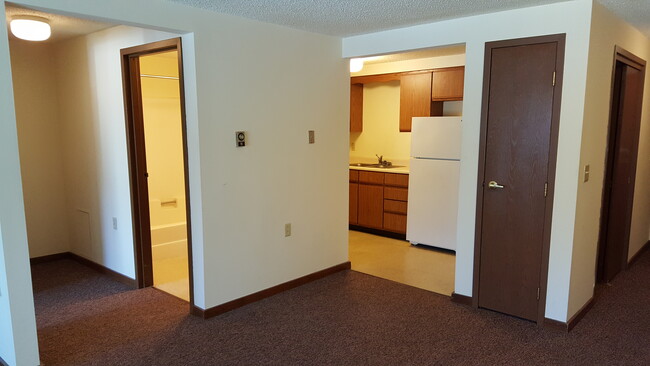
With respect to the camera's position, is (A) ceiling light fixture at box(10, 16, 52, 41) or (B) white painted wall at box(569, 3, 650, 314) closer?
(B) white painted wall at box(569, 3, 650, 314)

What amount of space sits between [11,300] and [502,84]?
3.24m

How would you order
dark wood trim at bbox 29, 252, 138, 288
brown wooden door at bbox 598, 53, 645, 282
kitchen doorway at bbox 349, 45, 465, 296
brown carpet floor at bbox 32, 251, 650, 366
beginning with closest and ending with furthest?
brown carpet floor at bbox 32, 251, 650, 366, brown wooden door at bbox 598, 53, 645, 282, dark wood trim at bbox 29, 252, 138, 288, kitchen doorway at bbox 349, 45, 465, 296

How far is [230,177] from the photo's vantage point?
318 cm

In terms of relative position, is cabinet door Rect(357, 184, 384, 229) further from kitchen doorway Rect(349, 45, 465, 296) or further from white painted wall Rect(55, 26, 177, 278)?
white painted wall Rect(55, 26, 177, 278)

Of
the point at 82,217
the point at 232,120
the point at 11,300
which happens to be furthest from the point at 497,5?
the point at 82,217

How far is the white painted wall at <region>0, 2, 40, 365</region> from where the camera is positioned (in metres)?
2.13

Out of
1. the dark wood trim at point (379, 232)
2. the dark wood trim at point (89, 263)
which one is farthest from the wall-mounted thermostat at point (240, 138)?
the dark wood trim at point (379, 232)

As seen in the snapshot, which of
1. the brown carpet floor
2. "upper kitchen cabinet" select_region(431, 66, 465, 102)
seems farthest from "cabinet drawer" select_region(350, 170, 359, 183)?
the brown carpet floor

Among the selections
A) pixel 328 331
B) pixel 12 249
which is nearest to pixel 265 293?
pixel 328 331

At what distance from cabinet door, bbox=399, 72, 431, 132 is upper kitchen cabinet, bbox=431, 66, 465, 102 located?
8 centimetres

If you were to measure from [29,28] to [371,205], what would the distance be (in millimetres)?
3944

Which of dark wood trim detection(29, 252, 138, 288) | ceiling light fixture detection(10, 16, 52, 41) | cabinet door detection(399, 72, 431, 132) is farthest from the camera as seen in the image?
cabinet door detection(399, 72, 431, 132)

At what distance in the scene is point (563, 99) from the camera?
2.79m

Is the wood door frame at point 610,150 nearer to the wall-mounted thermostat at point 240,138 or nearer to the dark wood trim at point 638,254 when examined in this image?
the dark wood trim at point 638,254
